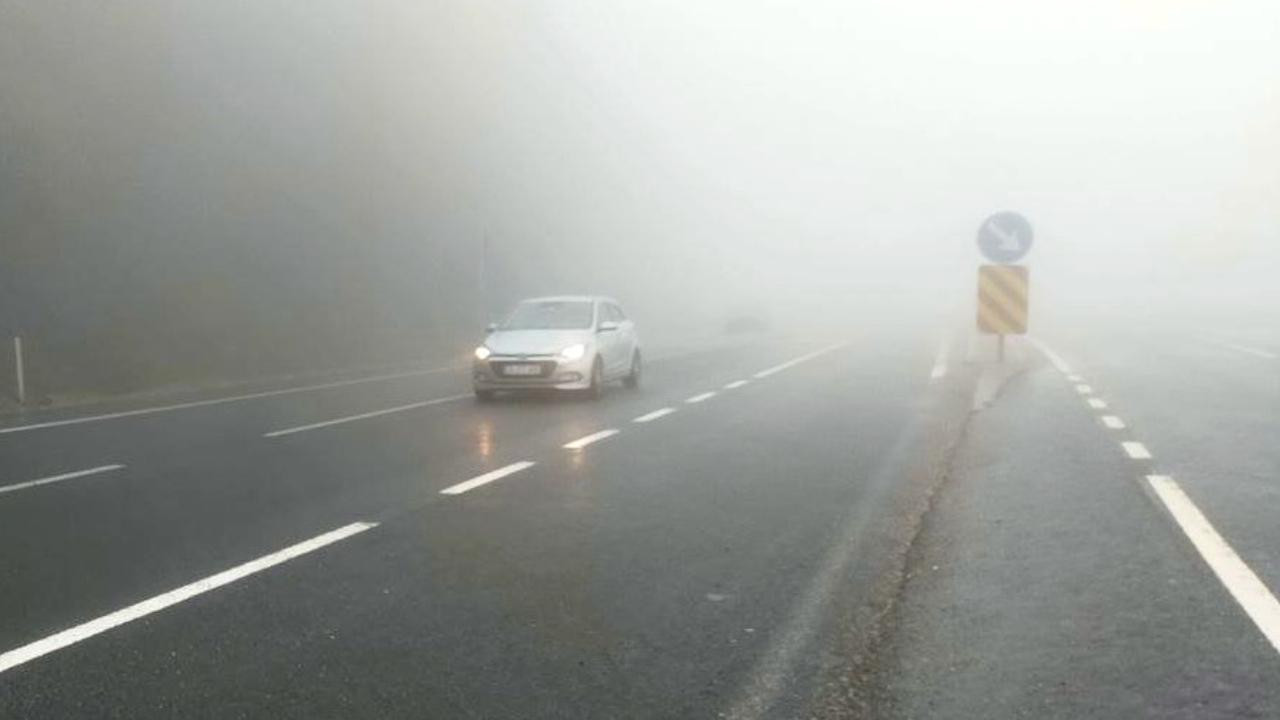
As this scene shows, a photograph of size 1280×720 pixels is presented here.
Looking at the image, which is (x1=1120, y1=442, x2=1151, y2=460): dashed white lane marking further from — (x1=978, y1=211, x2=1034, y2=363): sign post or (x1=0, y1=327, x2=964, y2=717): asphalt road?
(x1=978, y1=211, x2=1034, y2=363): sign post

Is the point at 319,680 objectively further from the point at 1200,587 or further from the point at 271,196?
the point at 271,196

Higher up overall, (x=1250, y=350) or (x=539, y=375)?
(x=539, y=375)

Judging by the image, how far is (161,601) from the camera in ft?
18.1

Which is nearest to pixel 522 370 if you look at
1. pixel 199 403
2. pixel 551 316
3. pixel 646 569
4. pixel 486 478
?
pixel 551 316

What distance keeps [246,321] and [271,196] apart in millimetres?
9750

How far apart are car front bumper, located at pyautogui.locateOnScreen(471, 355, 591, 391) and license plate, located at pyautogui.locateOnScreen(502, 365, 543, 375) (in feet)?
0.13

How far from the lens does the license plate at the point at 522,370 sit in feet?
50.9

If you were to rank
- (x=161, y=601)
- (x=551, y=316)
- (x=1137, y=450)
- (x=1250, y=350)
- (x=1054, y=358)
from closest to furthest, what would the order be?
(x=161, y=601), (x=1137, y=450), (x=551, y=316), (x=1054, y=358), (x=1250, y=350)

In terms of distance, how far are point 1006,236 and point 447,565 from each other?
687 inches

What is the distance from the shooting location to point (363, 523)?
7.34 m

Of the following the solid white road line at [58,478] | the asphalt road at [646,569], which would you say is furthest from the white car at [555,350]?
the solid white road line at [58,478]

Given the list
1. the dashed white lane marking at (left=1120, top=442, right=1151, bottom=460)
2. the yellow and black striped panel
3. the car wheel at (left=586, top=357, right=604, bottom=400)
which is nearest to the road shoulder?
the dashed white lane marking at (left=1120, top=442, right=1151, bottom=460)

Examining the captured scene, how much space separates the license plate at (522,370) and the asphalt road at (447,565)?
2762 millimetres

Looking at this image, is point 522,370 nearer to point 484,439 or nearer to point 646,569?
point 484,439
